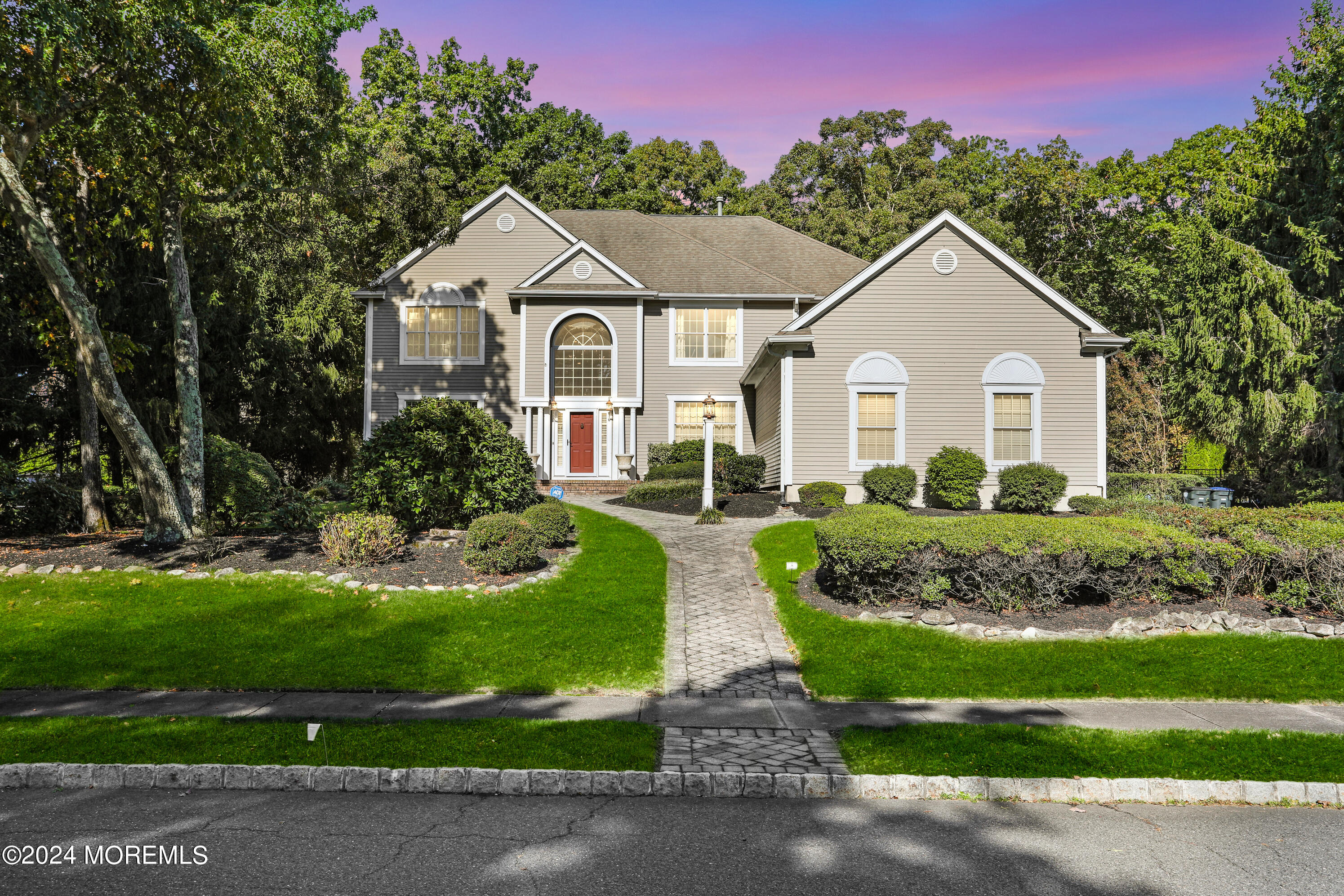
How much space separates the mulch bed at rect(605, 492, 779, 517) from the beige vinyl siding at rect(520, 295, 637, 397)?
6.62m

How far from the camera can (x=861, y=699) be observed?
8125 millimetres

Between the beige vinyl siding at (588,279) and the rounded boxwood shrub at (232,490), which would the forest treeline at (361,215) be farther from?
the beige vinyl siding at (588,279)

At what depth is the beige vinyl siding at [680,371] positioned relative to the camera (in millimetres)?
28172

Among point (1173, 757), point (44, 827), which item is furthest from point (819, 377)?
point (44, 827)

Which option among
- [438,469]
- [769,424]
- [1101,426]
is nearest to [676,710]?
[438,469]

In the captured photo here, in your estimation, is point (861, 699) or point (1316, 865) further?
point (861, 699)

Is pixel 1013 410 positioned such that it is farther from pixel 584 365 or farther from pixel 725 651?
pixel 725 651

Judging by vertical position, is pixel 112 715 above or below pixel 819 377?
below

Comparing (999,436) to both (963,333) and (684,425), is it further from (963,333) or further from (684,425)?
(684,425)

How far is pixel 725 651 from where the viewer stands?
9.79 meters

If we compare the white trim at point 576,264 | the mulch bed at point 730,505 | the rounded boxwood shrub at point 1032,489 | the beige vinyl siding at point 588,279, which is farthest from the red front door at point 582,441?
the rounded boxwood shrub at point 1032,489

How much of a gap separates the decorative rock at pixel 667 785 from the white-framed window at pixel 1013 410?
17.8m

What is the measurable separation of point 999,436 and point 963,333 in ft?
9.52

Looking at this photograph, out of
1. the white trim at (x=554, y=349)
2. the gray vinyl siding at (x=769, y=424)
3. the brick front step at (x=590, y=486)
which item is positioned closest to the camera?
the gray vinyl siding at (x=769, y=424)
